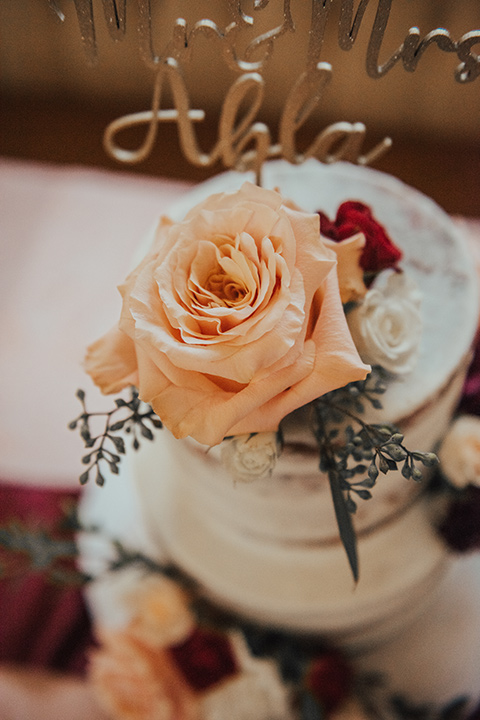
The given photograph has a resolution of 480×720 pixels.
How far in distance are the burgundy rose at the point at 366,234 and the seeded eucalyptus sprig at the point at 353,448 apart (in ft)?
0.36

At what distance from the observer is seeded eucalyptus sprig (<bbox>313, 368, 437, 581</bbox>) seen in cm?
50

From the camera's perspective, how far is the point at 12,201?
1789 mm

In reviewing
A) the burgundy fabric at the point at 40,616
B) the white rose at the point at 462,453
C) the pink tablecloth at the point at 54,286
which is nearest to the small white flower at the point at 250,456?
the white rose at the point at 462,453

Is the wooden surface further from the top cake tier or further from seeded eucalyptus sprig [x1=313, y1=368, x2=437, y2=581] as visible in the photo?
seeded eucalyptus sprig [x1=313, y1=368, x2=437, y2=581]

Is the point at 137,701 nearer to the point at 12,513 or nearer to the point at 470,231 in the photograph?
the point at 12,513

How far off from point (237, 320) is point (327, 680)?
2.07ft

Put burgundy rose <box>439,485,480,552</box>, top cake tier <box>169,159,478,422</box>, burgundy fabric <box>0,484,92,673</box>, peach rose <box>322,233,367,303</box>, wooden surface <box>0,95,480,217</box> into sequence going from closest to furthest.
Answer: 1. peach rose <box>322,233,367,303</box>
2. top cake tier <box>169,159,478,422</box>
3. burgundy rose <box>439,485,480,552</box>
4. burgundy fabric <box>0,484,92,673</box>
5. wooden surface <box>0,95,480,217</box>

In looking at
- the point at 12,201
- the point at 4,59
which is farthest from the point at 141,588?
the point at 4,59

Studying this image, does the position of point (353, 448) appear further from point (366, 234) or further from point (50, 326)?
point (50, 326)

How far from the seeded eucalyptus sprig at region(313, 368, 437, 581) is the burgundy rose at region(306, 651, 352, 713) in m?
0.34

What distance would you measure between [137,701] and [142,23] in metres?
0.84

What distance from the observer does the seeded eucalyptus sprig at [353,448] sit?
0.50 m

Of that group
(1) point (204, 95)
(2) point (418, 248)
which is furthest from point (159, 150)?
(2) point (418, 248)

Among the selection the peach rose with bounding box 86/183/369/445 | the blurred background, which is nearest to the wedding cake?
the peach rose with bounding box 86/183/369/445
